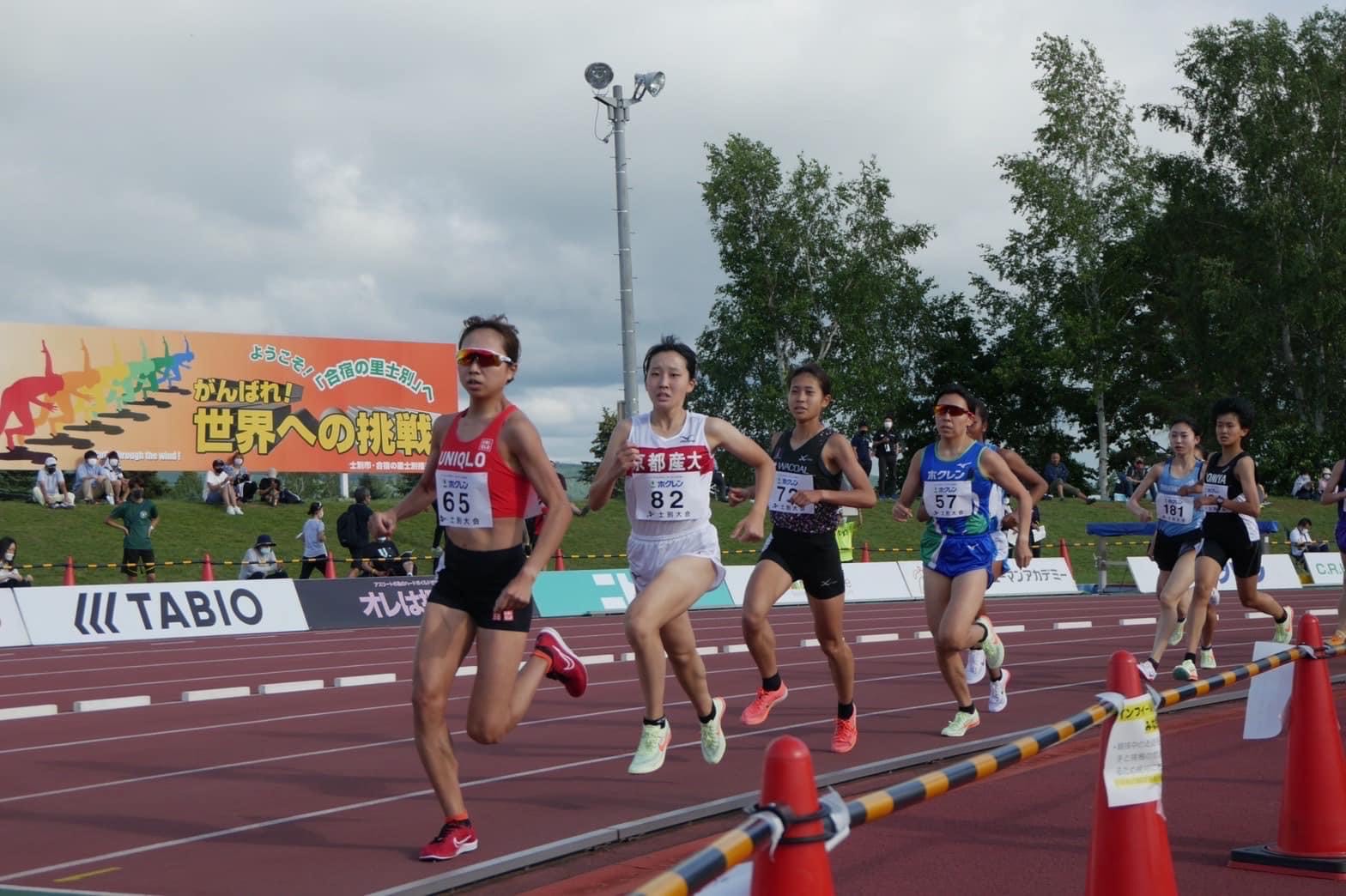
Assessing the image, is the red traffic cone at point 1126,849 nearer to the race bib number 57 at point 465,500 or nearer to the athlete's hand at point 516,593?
the athlete's hand at point 516,593

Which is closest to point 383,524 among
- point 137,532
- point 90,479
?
point 137,532

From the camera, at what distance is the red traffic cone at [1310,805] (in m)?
5.87

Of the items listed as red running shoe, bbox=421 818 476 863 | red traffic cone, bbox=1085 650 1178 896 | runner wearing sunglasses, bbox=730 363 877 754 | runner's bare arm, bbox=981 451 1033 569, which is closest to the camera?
red traffic cone, bbox=1085 650 1178 896

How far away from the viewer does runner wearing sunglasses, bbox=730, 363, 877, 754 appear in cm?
927

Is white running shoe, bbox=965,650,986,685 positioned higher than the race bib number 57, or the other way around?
the race bib number 57

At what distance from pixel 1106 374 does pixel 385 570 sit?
34.8 meters

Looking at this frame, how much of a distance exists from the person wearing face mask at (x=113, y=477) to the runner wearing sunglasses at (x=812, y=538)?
1130 inches

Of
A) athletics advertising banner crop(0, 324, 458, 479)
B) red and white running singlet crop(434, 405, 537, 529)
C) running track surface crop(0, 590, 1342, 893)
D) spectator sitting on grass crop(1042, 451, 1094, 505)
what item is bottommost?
running track surface crop(0, 590, 1342, 893)

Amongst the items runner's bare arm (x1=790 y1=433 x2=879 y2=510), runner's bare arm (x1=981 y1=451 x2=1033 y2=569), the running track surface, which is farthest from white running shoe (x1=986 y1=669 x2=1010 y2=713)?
runner's bare arm (x1=790 y1=433 x2=879 y2=510)

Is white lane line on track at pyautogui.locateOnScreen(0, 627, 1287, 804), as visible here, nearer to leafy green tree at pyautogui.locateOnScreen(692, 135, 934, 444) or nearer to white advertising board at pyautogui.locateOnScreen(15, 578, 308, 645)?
white advertising board at pyautogui.locateOnScreen(15, 578, 308, 645)

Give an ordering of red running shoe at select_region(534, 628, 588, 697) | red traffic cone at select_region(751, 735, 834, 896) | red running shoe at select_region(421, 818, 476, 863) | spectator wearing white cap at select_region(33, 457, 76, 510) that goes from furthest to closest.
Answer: spectator wearing white cap at select_region(33, 457, 76, 510) < red running shoe at select_region(534, 628, 588, 697) < red running shoe at select_region(421, 818, 476, 863) < red traffic cone at select_region(751, 735, 834, 896)

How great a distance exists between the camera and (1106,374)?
55.5 metres

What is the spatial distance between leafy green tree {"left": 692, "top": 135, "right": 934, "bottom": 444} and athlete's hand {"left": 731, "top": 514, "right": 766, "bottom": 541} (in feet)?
159

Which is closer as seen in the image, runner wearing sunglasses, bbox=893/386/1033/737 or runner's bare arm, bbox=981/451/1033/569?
runner wearing sunglasses, bbox=893/386/1033/737
